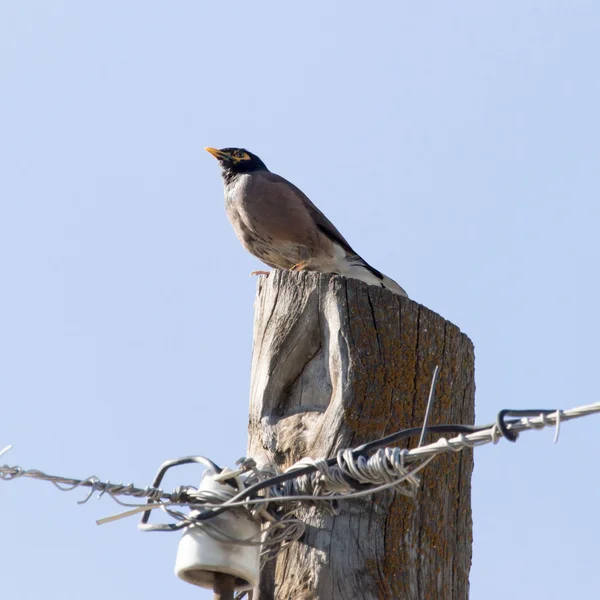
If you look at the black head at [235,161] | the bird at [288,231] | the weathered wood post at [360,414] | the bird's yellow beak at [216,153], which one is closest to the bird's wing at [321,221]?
the bird at [288,231]

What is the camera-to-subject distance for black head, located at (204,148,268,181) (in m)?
6.75

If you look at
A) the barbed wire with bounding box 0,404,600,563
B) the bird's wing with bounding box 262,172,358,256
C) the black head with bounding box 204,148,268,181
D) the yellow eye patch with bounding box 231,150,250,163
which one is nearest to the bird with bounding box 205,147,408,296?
the bird's wing with bounding box 262,172,358,256

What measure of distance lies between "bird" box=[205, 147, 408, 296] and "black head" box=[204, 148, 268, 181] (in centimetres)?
46

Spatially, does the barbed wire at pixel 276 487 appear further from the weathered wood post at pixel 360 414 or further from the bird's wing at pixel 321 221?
the bird's wing at pixel 321 221

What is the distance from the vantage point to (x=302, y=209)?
584 centimetres

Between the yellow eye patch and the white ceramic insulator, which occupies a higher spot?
the yellow eye patch

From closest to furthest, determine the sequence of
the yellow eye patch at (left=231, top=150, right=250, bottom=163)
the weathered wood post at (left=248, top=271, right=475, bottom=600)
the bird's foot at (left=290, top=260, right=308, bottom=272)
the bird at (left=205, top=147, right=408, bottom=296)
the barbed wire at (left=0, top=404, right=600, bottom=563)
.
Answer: the barbed wire at (left=0, top=404, right=600, bottom=563), the weathered wood post at (left=248, top=271, right=475, bottom=600), the bird's foot at (left=290, top=260, right=308, bottom=272), the bird at (left=205, top=147, right=408, bottom=296), the yellow eye patch at (left=231, top=150, right=250, bottom=163)

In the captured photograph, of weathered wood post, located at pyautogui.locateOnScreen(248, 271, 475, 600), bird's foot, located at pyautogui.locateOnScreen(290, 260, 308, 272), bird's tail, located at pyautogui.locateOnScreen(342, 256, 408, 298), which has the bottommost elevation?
weathered wood post, located at pyautogui.locateOnScreen(248, 271, 475, 600)

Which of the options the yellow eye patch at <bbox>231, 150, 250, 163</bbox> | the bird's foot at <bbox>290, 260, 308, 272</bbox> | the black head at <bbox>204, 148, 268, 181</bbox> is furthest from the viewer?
the yellow eye patch at <bbox>231, 150, 250, 163</bbox>

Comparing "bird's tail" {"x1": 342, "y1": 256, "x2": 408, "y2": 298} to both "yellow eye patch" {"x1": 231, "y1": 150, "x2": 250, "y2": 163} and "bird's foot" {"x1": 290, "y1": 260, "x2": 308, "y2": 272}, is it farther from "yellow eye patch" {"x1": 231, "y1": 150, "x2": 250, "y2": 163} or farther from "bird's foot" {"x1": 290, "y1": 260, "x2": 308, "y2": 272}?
"yellow eye patch" {"x1": 231, "y1": 150, "x2": 250, "y2": 163}

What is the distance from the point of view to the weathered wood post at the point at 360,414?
2299 mm

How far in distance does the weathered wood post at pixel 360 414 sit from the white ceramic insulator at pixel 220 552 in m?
0.15

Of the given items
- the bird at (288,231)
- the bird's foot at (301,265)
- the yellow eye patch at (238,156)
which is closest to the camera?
the bird's foot at (301,265)

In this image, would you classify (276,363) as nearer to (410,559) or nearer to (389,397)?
(389,397)
